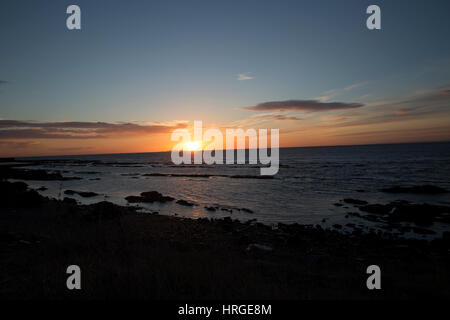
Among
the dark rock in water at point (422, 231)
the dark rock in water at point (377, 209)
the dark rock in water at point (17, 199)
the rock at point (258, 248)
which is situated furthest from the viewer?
the dark rock in water at point (377, 209)

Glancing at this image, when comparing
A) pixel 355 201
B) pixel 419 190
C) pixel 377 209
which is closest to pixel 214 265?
pixel 377 209

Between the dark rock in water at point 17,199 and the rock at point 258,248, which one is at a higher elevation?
the dark rock in water at point 17,199

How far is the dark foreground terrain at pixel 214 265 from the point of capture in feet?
13.0

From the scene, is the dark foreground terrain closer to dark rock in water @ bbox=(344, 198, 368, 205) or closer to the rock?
the rock

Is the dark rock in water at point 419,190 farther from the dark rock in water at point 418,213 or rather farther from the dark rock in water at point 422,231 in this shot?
the dark rock in water at point 422,231

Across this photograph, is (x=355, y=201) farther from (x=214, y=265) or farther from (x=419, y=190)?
(x=214, y=265)

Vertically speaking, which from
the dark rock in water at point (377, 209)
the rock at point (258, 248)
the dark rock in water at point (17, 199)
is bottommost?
the dark rock in water at point (377, 209)

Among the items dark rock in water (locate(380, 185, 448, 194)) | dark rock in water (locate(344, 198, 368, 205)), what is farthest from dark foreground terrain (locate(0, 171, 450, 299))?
dark rock in water (locate(380, 185, 448, 194))

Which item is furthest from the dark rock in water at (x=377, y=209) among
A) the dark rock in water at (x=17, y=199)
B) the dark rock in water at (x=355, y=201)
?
the dark rock in water at (x=17, y=199)

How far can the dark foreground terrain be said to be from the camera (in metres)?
3.98

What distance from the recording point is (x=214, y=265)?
5.08 metres
